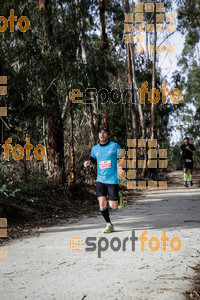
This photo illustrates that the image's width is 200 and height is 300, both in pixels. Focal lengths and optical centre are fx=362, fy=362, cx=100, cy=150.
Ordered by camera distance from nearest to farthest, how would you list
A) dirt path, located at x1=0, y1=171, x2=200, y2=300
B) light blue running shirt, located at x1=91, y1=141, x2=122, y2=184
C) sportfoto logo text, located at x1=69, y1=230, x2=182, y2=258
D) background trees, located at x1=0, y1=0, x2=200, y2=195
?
1. dirt path, located at x1=0, y1=171, x2=200, y2=300
2. sportfoto logo text, located at x1=69, y1=230, x2=182, y2=258
3. light blue running shirt, located at x1=91, y1=141, x2=122, y2=184
4. background trees, located at x1=0, y1=0, x2=200, y2=195

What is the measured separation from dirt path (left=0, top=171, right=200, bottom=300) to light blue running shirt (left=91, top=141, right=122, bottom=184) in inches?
38.1

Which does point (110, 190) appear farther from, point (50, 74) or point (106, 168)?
point (50, 74)

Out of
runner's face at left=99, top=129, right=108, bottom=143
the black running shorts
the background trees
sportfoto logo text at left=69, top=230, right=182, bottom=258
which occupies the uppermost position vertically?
the background trees

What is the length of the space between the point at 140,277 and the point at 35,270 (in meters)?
1.29

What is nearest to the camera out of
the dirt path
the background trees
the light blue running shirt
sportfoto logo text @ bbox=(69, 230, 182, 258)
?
the dirt path

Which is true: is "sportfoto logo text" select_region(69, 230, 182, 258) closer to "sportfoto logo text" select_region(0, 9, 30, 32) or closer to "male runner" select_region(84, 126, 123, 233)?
"male runner" select_region(84, 126, 123, 233)

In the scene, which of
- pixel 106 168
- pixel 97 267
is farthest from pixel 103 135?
pixel 97 267

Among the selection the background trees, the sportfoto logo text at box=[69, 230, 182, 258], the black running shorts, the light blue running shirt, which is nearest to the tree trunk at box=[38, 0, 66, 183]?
the background trees

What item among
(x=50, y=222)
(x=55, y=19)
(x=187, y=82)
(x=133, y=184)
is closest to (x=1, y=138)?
(x=50, y=222)

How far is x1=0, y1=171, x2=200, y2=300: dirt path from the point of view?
3.53 m

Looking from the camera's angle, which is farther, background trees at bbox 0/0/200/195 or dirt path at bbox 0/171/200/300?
background trees at bbox 0/0/200/195

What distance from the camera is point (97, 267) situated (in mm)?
4355

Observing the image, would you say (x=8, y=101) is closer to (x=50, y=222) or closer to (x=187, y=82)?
(x=50, y=222)

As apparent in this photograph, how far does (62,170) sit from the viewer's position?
36.4 ft
